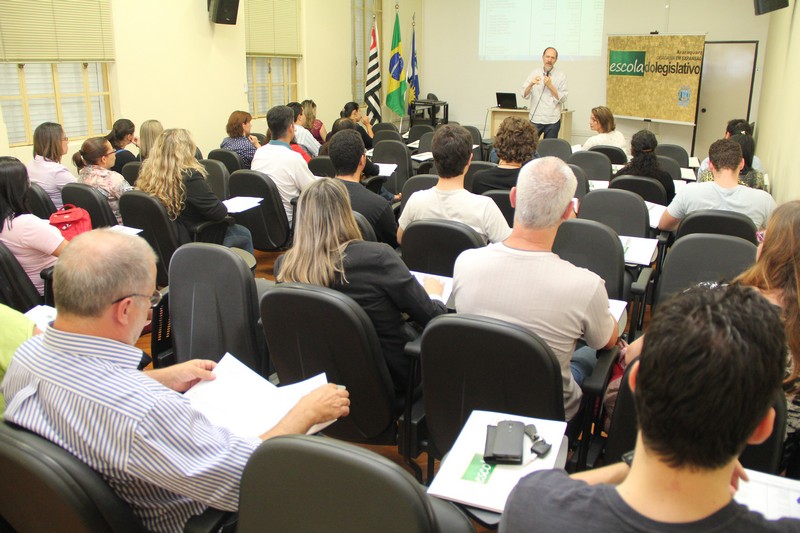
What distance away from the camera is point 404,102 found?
1141 cm

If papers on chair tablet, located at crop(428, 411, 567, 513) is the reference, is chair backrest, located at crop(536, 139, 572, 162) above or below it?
above

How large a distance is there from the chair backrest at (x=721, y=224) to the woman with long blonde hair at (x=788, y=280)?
134 centimetres

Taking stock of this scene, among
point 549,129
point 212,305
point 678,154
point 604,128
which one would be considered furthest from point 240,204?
point 549,129

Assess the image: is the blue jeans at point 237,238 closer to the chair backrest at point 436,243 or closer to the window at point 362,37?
the chair backrest at point 436,243

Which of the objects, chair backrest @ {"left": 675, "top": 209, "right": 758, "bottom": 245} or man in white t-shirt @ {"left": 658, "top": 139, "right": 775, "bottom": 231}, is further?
man in white t-shirt @ {"left": 658, "top": 139, "right": 775, "bottom": 231}

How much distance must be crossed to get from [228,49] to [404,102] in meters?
4.19

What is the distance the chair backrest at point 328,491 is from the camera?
106cm

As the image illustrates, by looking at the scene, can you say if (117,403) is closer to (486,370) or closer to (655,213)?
(486,370)

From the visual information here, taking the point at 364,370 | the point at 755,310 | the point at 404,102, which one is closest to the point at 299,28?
the point at 404,102

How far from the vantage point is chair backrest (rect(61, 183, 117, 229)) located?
393 cm

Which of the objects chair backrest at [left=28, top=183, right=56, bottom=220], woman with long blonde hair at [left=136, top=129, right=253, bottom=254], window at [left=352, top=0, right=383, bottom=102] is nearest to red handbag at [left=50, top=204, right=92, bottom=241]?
woman with long blonde hair at [left=136, top=129, right=253, bottom=254]

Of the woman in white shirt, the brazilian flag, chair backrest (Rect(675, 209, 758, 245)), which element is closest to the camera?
chair backrest (Rect(675, 209, 758, 245))

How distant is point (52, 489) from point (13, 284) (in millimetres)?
1952

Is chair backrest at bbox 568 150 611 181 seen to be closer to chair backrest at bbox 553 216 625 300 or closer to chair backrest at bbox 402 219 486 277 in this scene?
chair backrest at bbox 553 216 625 300
